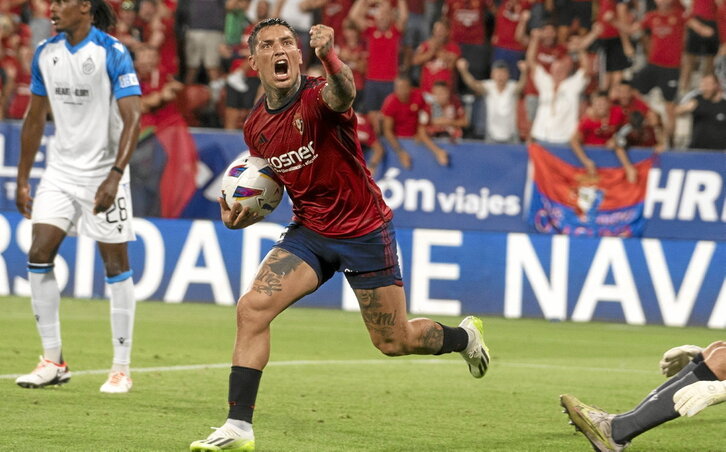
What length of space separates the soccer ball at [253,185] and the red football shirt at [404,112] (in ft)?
33.3

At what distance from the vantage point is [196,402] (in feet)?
26.1

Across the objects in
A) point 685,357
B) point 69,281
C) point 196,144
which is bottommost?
point 69,281

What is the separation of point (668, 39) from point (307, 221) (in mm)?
12091

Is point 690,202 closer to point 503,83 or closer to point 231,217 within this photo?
point 503,83

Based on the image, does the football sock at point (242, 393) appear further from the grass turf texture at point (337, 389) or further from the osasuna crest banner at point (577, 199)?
the osasuna crest banner at point (577, 199)

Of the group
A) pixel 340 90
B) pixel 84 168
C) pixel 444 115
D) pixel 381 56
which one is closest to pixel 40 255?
pixel 84 168

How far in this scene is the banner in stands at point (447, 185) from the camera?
16.1m

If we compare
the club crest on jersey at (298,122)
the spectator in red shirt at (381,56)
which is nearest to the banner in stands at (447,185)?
the spectator in red shirt at (381,56)

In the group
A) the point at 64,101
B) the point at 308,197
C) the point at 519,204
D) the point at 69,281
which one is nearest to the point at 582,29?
the point at 519,204

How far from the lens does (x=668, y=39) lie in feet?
57.3

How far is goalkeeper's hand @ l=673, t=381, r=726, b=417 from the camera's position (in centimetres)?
551

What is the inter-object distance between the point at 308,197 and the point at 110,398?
228 centimetres

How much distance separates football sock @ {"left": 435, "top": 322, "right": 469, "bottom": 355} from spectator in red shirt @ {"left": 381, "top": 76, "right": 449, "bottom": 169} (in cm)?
944

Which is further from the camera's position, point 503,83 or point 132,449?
point 503,83
